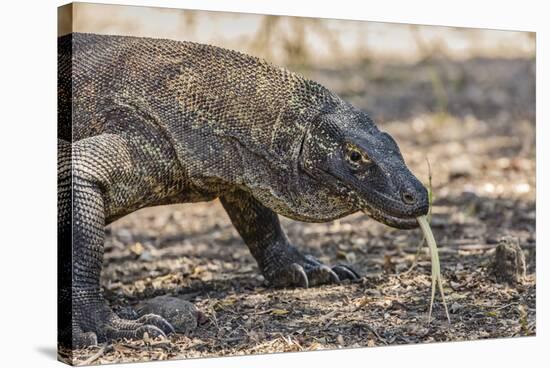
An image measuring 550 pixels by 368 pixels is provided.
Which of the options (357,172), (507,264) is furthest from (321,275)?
(507,264)

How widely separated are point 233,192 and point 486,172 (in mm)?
4661

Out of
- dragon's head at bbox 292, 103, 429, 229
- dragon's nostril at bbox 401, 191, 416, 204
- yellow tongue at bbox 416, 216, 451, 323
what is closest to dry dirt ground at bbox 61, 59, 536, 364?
yellow tongue at bbox 416, 216, 451, 323

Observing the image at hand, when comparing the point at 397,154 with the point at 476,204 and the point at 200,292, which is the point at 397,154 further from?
the point at 476,204

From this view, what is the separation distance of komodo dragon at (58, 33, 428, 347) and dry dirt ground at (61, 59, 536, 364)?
73 centimetres

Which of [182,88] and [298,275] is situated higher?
[182,88]

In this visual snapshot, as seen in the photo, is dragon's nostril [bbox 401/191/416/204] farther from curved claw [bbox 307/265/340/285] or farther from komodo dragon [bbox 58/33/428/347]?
curved claw [bbox 307/265/340/285]

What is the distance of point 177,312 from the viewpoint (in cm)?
651

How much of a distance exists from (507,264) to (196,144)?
256 centimetres

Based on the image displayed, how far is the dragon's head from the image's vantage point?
20.8 feet

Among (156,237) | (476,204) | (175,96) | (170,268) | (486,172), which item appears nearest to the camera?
(175,96)

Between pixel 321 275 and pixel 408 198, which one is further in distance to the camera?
pixel 321 275

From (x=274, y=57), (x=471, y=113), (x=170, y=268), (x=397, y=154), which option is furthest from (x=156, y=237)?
(x=471, y=113)

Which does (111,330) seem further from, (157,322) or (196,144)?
(196,144)

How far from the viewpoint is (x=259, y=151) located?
6512 millimetres
